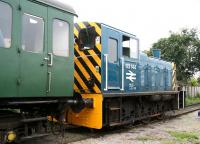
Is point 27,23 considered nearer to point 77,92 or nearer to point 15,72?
point 15,72

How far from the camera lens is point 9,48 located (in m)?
5.57

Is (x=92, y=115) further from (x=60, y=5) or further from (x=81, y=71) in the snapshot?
(x=60, y=5)

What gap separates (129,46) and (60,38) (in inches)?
134

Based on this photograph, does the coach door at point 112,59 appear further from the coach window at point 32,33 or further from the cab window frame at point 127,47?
the coach window at point 32,33

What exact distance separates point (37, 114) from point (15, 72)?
136cm

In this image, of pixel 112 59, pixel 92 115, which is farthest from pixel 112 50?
pixel 92 115

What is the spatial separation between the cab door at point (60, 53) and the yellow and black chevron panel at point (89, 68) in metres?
1.39

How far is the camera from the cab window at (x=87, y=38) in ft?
28.4

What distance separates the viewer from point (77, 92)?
845cm

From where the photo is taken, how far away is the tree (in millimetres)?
24641

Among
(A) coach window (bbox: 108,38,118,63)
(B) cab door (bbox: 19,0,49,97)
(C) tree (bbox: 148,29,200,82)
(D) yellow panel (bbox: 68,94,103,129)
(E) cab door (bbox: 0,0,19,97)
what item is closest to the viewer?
(E) cab door (bbox: 0,0,19,97)

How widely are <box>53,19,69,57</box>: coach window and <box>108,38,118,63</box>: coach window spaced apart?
6.71ft

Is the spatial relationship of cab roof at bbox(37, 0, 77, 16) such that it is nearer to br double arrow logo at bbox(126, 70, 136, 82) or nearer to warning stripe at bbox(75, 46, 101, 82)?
warning stripe at bbox(75, 46, 101, 82)

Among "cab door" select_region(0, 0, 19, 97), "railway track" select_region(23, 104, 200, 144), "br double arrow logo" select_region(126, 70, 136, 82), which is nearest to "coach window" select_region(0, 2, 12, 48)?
"cab door" select_region(0, 0, 19, 97)
